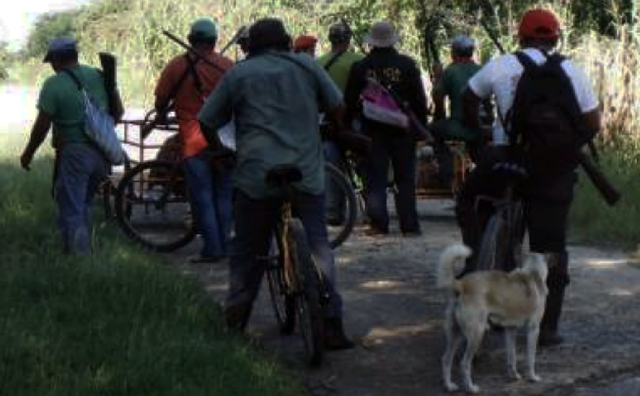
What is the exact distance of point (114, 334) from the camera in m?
6.50

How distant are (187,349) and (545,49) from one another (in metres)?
2.68

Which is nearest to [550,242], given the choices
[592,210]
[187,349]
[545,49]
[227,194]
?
[545,49]

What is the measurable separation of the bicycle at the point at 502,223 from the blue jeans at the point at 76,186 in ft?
10.1

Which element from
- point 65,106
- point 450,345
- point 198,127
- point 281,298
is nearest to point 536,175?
point 450,345

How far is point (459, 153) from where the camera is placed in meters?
12.4

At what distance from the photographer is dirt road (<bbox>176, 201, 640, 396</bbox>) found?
659 cm

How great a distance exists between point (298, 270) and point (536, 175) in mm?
1500

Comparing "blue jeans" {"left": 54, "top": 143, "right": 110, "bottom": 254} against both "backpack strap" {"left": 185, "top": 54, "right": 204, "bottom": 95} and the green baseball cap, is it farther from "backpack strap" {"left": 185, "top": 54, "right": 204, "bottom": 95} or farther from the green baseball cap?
the green baseball cap

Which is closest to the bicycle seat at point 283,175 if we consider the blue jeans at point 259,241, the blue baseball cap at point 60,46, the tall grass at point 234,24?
the blue jeans at point 259,241

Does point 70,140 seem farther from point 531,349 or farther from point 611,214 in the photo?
point 611,214

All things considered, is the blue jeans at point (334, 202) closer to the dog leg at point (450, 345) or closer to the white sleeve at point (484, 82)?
the white sleeve at point (484, 82)

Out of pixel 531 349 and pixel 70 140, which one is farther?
pixel 70 140

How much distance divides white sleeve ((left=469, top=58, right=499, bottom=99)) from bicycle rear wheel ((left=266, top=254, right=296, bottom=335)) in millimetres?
1509

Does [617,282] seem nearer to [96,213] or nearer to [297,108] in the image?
[297,108]
